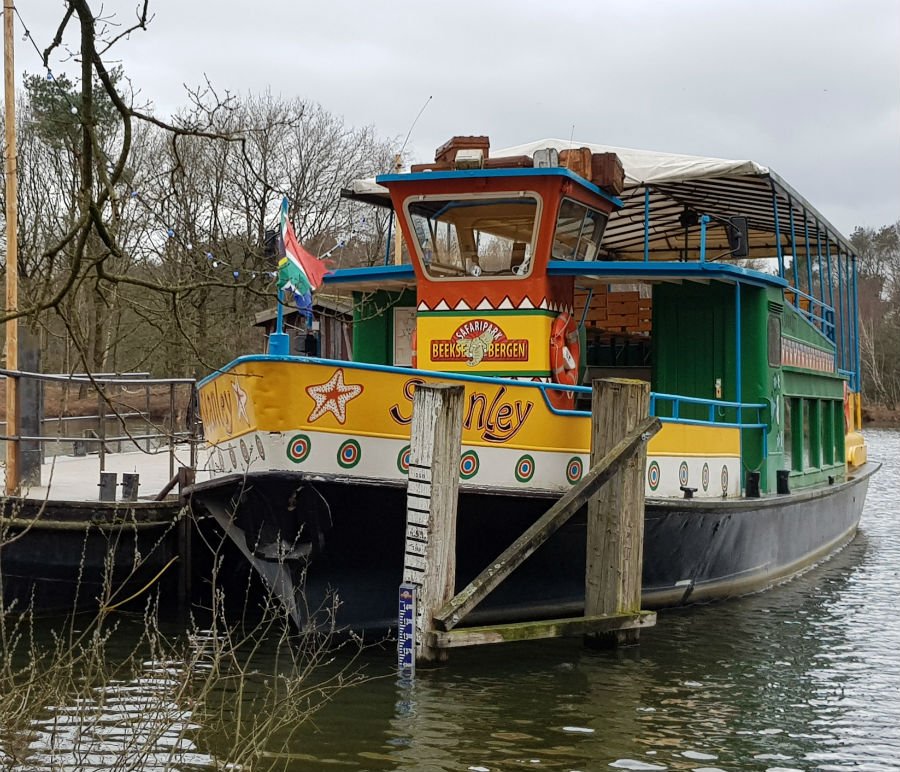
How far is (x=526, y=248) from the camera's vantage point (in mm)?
10742

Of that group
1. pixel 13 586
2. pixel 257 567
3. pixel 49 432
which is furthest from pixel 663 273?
pixel 49 432

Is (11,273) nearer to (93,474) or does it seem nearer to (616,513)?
(93,474)

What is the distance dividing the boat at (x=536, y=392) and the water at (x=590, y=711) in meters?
0.73

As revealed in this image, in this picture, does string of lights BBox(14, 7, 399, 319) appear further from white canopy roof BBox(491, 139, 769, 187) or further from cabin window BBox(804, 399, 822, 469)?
cabin window BBox(804, 399, 822, 469)

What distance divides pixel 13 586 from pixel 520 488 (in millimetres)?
4616

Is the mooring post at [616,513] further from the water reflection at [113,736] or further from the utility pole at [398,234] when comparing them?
the water reflection at [113,736]

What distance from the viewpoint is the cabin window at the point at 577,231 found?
426 inches

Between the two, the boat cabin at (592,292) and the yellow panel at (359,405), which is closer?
the yellow panel at (359,405)

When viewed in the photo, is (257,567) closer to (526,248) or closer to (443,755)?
(443,755)

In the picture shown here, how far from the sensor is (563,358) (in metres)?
10.7

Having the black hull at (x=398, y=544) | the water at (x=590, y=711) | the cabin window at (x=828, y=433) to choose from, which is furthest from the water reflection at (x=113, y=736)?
the cabin window at (x=828, y=433)

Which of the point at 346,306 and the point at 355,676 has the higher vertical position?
the point at 346,306

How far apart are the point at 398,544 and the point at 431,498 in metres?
0.96

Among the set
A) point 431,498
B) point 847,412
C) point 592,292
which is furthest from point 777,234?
point 847,412
